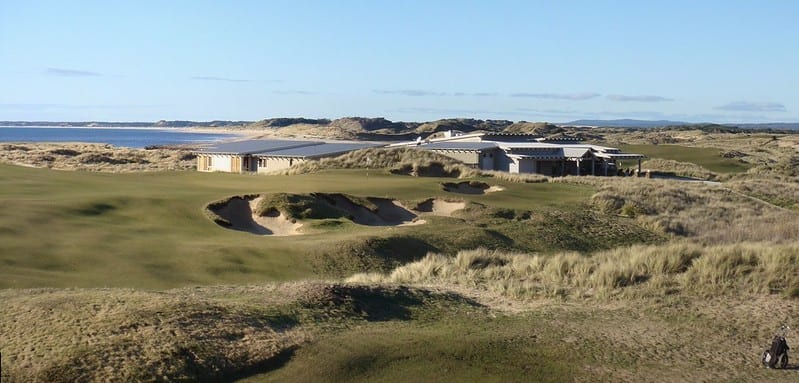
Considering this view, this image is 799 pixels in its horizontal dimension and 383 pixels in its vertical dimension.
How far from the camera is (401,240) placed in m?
27.2

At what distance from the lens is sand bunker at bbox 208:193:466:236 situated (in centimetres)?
3053

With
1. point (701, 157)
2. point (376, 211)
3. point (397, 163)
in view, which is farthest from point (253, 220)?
point (701, 157)

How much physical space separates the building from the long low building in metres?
8.55

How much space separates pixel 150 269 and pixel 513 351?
34.6 feet

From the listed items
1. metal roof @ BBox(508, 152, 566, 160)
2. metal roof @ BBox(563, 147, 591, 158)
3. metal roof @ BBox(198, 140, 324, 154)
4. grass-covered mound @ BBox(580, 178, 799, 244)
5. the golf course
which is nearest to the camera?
the golf course

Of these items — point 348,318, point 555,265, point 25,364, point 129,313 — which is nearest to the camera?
point 25,364

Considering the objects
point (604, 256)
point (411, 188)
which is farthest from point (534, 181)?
point (604, 256)

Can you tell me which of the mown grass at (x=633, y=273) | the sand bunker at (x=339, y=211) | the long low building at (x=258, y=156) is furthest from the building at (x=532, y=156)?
the mown grass at (x=633, y=273)

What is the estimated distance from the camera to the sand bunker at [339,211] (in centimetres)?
3053

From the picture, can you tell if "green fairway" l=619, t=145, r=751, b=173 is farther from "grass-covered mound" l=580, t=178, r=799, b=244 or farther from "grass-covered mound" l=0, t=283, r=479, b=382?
"grass-covered mound" l=0, t=283, r=479, b=382

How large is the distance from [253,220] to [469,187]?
46.8ft

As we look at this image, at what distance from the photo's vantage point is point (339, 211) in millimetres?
33000

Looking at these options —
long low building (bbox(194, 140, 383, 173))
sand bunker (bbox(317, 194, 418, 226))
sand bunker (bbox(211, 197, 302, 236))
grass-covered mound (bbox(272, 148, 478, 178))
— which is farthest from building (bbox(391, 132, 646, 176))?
sand bunker (bbox(211, 197, 302, 236))

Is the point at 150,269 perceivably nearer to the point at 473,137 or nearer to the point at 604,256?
the point at 604,256
